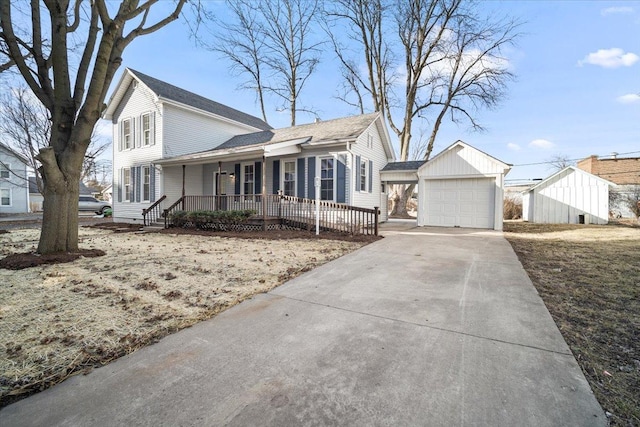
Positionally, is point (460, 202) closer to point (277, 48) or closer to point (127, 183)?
point (127, 183)

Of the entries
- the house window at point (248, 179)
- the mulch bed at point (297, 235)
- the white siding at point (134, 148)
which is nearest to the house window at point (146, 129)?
the white siding at point (134, 148)

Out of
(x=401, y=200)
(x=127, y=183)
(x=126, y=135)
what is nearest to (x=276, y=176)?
(x=127, y=183)

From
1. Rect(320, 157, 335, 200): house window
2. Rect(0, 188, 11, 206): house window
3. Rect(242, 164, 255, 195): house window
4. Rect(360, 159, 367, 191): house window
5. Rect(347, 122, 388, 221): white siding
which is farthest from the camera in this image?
Rect(0, 188, 11, 206): house window

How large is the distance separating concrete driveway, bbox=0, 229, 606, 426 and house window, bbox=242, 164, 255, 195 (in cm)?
1042

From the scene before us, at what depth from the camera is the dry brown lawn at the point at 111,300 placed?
87.4 inches

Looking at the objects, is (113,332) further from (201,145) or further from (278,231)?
(201,145)

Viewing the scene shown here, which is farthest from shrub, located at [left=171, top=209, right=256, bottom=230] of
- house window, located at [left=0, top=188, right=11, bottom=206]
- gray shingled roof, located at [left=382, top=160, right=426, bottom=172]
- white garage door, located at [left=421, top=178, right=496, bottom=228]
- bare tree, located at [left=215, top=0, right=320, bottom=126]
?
house window, located at [left=0, top=188, right=11, bottom=206]

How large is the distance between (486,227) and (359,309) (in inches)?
434

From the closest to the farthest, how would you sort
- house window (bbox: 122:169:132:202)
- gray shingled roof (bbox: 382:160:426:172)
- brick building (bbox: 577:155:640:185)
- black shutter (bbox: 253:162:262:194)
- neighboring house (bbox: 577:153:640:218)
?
black shutter (bbox: 253:162:262:194), gray shingled roof (bbox: 382:160:426:172), house window (bbox: 122:169:132:202), neighboring house (bbox: 577:153:640:218), brick building (bbox: 577:155:640:185)

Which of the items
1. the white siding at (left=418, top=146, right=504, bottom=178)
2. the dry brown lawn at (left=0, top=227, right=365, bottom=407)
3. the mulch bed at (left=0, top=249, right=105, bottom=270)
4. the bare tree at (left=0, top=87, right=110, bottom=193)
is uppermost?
the bare tree at (left=0, top=87, right=110, bottom=193)

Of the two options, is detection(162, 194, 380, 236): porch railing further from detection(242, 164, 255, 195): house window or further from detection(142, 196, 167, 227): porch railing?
detection(142, 196, 167, 227): porch railing

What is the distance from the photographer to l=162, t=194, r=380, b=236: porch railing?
945 centimetres

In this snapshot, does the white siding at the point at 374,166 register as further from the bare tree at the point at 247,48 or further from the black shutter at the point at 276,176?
the bare tree at the point at 247,48

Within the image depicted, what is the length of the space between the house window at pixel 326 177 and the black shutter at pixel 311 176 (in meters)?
0.34
